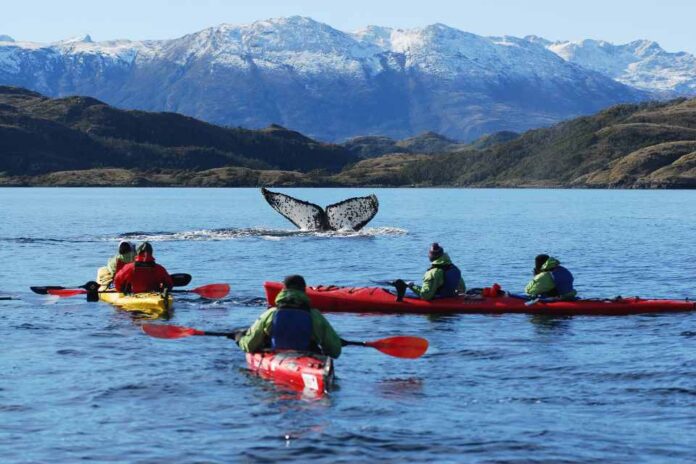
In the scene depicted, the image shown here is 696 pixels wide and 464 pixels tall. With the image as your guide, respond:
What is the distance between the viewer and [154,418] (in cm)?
2055

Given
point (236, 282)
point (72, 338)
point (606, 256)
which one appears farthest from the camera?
point (606, 256)

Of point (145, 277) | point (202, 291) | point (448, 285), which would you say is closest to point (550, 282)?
point (448, 285)

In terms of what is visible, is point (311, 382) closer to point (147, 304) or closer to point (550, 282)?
point (147, 304)

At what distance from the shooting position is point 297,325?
22.5 m

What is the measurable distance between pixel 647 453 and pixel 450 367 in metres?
8.03

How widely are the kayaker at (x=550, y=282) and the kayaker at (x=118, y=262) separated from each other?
1255 cm

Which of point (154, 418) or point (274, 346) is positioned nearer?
point (154, 418)

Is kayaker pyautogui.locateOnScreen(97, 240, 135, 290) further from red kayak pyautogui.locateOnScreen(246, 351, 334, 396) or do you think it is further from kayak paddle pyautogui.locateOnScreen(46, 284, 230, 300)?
red kayak pyautogui.locateOnScreen(246, 351, 334, 396)

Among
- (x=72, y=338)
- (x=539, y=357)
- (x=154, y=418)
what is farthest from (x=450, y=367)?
(x=72, y=338)

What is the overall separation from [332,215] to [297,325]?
61233 mm

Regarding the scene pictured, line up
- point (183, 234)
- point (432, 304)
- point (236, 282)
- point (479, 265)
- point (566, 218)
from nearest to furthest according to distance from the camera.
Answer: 1. point (432, 304)
2. point (236, 282)
3. point (479, 265)
4. point (183, 234)
5. point (566, 218)

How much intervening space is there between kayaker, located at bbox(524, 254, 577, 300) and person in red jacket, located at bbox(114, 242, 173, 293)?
436 inches

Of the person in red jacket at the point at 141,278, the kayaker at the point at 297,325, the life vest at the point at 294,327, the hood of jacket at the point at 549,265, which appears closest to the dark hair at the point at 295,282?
the kayaker at the point at 297,325

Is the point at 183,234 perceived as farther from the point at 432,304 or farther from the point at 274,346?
the point at 274,346
